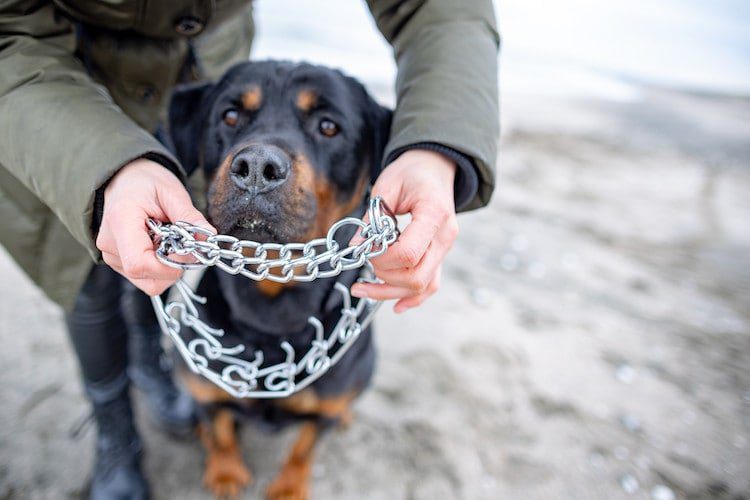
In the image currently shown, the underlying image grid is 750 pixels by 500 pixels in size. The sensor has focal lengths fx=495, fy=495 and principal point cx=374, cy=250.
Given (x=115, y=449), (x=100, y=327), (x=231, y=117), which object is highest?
(x=231, y=117)

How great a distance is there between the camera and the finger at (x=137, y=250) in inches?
32.1

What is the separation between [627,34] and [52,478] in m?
19.2

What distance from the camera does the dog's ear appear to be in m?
1.57

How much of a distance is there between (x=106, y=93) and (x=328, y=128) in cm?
59

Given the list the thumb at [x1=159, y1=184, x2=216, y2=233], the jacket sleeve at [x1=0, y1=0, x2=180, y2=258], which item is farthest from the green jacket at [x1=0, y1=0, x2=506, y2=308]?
the thumb at [x1=159, y1=184, x2=216, y2=233]

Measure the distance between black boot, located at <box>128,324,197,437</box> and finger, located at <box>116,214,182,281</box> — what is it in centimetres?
141

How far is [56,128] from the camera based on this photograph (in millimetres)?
1001

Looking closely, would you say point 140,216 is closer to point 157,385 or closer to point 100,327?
point 100,327

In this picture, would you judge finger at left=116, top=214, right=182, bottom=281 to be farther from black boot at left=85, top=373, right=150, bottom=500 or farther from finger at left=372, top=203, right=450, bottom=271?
black boot at left=85, top=373, right=150, bottom=500

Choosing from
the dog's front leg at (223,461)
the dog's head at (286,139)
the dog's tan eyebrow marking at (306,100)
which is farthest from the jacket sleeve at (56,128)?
the dog's front leg at (223,461)

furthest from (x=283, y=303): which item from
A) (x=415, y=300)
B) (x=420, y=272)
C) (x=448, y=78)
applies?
(x=448, y=78)

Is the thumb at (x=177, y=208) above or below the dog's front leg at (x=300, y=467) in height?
above

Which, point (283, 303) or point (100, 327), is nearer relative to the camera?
point (283, 303)

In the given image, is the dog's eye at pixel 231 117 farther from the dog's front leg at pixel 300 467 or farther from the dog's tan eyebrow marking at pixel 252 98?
the dog's front leg at pixel 300 467
